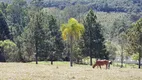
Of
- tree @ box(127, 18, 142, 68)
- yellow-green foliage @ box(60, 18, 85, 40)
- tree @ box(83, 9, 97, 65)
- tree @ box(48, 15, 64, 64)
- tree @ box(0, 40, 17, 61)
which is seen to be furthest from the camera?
tree @ box(48, 15, 64, 64)

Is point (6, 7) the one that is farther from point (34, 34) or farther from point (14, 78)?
point (14, 78)

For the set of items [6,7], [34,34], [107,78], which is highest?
[6,7]

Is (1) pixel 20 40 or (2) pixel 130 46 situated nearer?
(2) pixel 130 46

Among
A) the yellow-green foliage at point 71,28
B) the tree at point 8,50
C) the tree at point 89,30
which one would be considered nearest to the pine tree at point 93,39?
the tree at point 89,30

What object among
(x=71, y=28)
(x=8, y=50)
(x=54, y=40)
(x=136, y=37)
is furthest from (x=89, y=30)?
(x=71, y=28)

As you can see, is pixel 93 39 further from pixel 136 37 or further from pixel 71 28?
pixel 71 28

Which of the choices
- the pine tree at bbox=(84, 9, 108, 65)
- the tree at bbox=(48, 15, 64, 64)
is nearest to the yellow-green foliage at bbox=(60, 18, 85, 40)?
the pine tree at bbox=(84, 9, 108, 65)

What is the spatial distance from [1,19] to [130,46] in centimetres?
3777

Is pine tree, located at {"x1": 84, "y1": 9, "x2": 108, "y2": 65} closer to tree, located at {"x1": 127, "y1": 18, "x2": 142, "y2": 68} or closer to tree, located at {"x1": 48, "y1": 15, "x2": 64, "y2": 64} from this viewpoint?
tree, located at {"x1": 48, "y1": 15, "x2": 64, "y2": 64}

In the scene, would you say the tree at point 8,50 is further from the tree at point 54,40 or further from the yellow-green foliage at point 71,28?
the yellow-green foliage at point 71,28

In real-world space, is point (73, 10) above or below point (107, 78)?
above

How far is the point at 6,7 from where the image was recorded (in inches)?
5027

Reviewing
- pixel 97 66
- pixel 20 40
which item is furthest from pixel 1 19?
pixel 97 66

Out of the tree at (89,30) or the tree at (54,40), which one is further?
the tree at (54,40)
